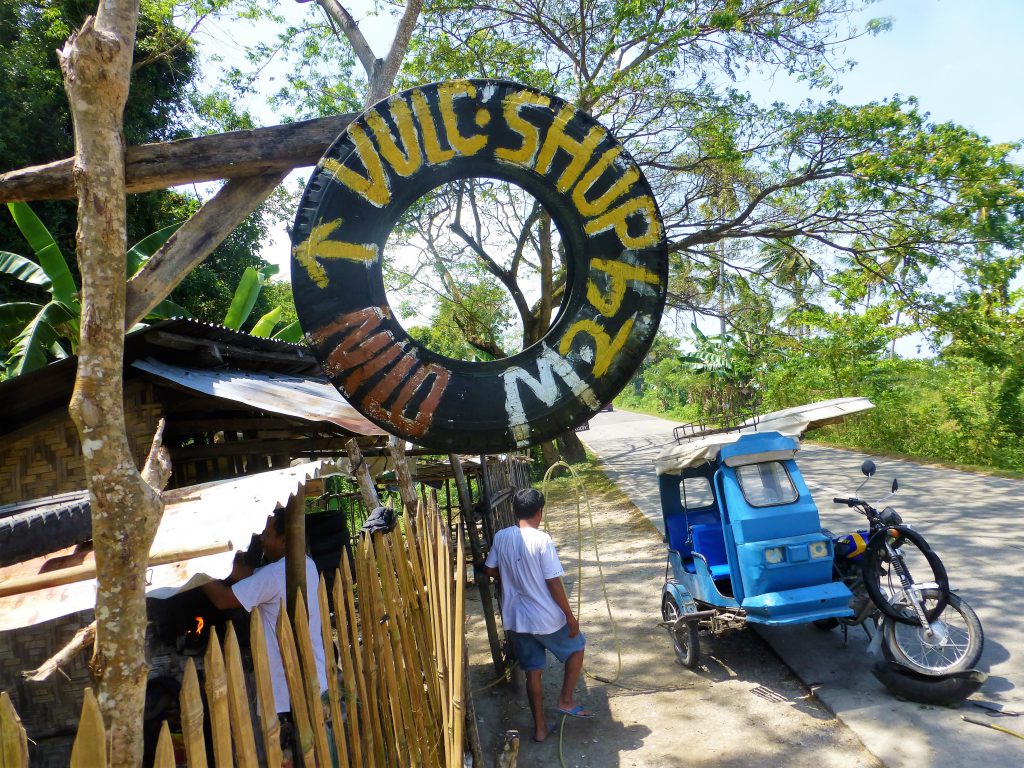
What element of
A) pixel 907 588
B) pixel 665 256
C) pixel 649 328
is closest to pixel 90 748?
pixel 649 328

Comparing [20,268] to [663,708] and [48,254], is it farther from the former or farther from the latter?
[663,708]

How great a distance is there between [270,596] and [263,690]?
67.1 inches

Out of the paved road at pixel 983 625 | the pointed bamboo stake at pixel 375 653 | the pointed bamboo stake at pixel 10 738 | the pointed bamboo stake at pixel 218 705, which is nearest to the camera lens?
the pointed bamboo stake at pixel 10 738

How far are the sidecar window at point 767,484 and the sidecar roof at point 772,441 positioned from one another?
0.34ft

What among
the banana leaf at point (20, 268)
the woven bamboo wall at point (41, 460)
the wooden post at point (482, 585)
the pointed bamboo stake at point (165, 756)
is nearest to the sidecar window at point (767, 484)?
the wooden post at point (482, 585)

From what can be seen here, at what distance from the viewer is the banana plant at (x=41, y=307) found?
6613 millimetres

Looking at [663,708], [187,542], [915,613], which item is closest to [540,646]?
[663,708]

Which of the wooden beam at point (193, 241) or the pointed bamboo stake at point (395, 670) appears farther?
the pointed bamboo stake at point (395, 670)

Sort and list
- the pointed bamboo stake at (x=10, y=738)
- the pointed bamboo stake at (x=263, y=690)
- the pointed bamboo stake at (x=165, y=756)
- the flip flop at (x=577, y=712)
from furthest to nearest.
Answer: the flip flop at (x=577, y=712) < the pointed bamboo stake at (x=263, y=690) < the pointed bamboo stake at (x=165, y=756) < the pointed bamboo stake at (x=10, y=738)

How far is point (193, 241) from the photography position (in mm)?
1898

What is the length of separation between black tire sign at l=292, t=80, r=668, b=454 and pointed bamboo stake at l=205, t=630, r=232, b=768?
0.61 m

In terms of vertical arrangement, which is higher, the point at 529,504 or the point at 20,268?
the point at 20,268

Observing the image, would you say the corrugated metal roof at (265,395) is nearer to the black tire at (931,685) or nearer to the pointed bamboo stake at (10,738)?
the pointed bamboo stake at (10,738)

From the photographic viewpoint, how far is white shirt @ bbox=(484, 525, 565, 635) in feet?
15.2
